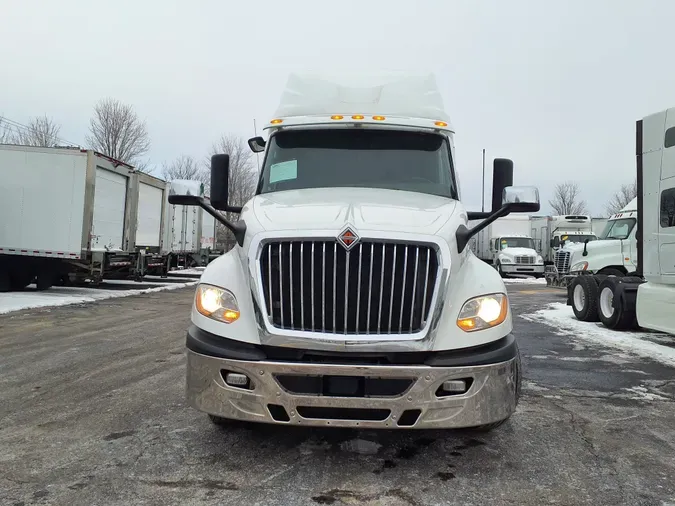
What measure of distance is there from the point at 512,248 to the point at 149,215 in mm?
19162

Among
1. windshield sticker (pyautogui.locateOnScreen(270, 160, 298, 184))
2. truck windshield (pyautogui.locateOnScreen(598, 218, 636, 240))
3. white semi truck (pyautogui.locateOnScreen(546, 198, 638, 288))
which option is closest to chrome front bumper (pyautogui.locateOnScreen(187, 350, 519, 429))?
windshield sticker (pyautogui.locateOnScreen(270, 160, 298, 184))

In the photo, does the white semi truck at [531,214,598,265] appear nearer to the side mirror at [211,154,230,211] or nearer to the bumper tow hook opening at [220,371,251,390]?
the side mirror at [211,154,230,211]

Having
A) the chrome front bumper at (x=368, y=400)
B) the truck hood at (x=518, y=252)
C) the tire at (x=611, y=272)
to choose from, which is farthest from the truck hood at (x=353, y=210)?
the truck hood at (x=518, y=252)

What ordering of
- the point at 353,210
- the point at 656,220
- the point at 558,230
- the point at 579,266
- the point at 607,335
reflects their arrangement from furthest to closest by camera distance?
the point at 558,230 → the point at 579,266 → the point at 607,335 → the point at 656,220 → the point at 353,210

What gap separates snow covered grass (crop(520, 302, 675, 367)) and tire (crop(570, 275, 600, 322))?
7.0 inches

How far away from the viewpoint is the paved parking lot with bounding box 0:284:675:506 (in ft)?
9.92

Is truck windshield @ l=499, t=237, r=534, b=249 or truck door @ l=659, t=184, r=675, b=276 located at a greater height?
truck windshield @ l=499, t=237, r=534, b=249

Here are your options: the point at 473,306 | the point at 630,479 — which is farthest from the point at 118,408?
the point at 630,479

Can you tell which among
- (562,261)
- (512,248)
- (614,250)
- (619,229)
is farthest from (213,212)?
(512,248)

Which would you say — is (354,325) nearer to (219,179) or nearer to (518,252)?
(219,179)

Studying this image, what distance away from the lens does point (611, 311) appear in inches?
413

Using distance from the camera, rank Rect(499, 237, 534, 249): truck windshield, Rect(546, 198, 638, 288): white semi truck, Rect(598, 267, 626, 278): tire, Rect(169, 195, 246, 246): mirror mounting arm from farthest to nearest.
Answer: Rect(499, 237, 534, 249): truck windshield → Rect(598, 267, 626, 278): tire → Rect(546, 198, 638, 288): white semi truck → Rect(169, 195, 246, 246): mirror mounting arm

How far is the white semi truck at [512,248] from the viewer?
2794 centimetres

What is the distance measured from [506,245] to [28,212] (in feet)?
76.2
